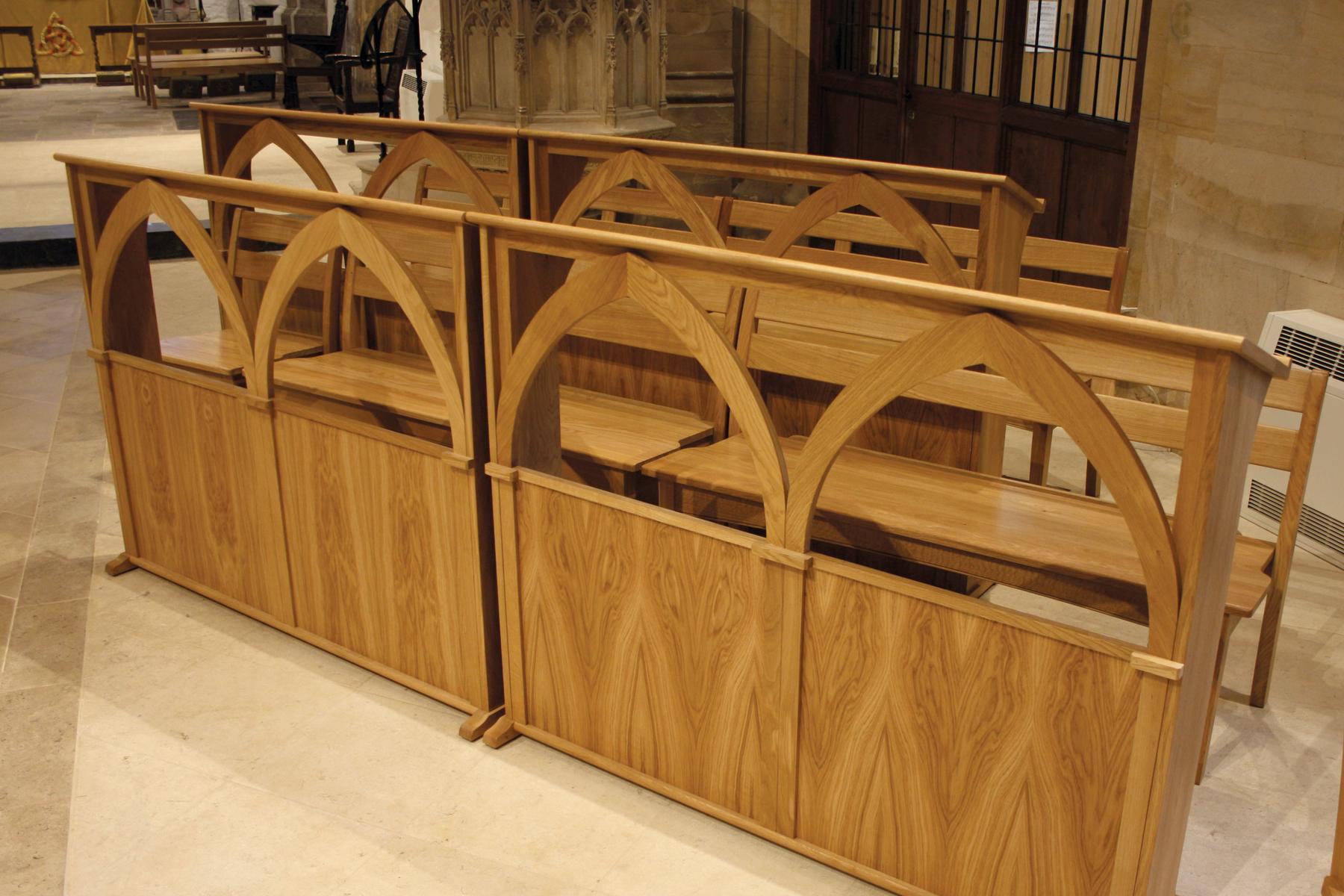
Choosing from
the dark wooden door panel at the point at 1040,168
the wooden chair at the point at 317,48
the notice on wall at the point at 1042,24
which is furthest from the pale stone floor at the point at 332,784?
the wooden chair at the point at 317,48

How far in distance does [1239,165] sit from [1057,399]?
290 centimetres

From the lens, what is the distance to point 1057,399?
1.88 meters

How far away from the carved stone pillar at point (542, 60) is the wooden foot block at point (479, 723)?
329 cm

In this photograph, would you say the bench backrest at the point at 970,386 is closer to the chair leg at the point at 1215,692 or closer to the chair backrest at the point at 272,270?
the chair leg at the point at 1215,692

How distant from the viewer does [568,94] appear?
5578 mm

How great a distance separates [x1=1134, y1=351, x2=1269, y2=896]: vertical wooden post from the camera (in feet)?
5.82

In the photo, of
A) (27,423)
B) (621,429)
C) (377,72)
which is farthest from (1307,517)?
(377,72)

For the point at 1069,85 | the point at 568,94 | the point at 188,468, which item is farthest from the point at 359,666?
the point at 1069,85

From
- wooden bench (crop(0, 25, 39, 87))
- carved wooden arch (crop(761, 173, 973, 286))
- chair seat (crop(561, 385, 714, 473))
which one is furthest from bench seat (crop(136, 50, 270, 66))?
carved wooden arch (crop(761, 173, 973, 286))

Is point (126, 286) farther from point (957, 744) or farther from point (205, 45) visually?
point (205, 45)

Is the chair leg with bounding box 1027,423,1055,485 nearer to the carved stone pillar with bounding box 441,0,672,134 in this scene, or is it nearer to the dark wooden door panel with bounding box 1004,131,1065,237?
the dark wooden door panel with bounding box 1004,131,1065,237

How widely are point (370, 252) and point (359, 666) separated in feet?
3.44

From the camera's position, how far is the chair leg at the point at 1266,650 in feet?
9.29

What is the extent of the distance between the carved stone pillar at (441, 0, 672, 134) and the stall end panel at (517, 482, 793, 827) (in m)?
3.32
